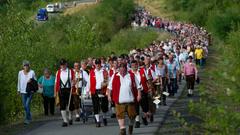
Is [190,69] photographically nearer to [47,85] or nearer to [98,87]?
[47,85]

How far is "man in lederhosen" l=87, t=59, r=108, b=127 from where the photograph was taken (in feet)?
50.3

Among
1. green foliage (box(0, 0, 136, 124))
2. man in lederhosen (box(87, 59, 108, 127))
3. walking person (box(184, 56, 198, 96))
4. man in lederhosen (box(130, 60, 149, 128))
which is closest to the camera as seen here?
man in lederhosen (box(130, 60, 149, 128))

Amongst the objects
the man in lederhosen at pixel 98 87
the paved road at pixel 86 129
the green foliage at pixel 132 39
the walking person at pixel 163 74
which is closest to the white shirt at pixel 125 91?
the paved road at pixel 86 129

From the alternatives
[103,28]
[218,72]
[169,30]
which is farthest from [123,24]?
[218,72]

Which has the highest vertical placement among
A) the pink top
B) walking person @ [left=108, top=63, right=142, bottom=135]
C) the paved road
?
the pink top

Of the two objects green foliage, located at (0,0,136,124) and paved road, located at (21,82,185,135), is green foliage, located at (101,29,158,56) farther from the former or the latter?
paved road, located at (21,82,185,135)

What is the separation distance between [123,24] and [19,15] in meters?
53.8

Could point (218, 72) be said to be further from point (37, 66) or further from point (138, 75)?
point (37, 66)

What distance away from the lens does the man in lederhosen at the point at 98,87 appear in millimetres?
15344

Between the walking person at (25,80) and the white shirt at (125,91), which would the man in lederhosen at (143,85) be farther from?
the walking person at (25,80)

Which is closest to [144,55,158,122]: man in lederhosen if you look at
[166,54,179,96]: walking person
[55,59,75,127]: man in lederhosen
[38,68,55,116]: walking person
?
[55,59,75,127]: man in lederhosen

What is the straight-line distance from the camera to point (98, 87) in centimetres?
1538

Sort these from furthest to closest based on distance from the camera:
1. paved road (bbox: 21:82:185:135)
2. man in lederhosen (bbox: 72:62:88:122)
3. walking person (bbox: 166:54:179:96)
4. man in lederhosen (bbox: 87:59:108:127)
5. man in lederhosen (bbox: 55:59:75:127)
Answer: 1. walking person (bbox: 166:54:179:96)
2. man in lederhosen (bbox: 72:62:88:122)
3. man in lederhosen (bbox: 55:59:75:127)
4. man in lederhosen (bbox: 87:59:108:127)
5. paved road (bbox: 21:82:185:135)

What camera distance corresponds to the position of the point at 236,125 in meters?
6.08
